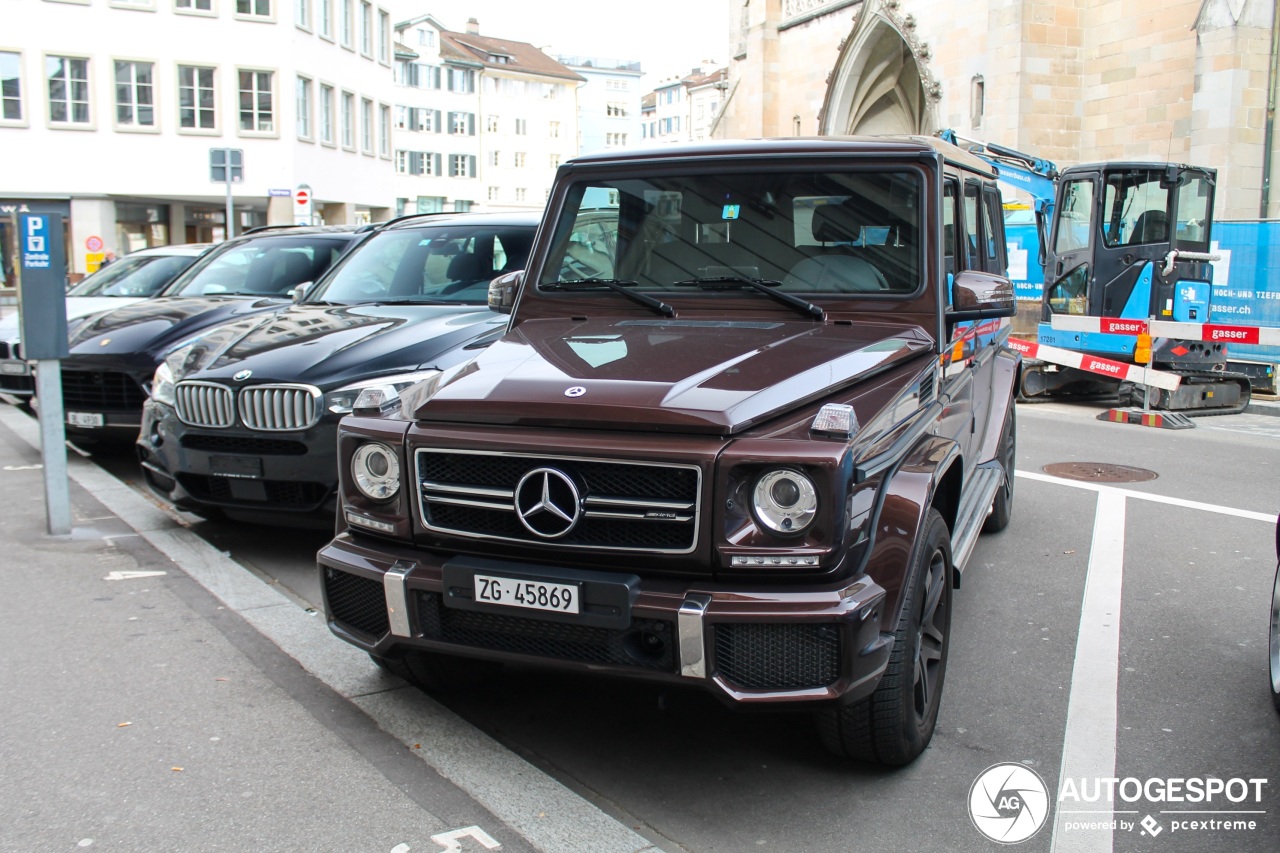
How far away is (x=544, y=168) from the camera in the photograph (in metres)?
97.4

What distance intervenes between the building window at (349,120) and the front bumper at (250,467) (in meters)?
43.3

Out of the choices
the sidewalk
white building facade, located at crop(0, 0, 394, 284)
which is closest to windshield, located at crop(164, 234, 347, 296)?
the sidewalk

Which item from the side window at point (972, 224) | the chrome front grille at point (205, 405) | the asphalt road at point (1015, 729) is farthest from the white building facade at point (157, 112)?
the asphalt road at point (1015, 729)

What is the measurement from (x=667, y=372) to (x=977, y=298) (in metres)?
1.36

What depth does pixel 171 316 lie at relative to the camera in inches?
360

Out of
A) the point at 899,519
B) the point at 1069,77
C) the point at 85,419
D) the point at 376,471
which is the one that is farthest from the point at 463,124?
the point at 899,519

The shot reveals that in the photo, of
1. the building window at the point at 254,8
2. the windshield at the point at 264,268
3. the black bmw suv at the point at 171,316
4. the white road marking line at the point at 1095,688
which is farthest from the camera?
the building window at the point at 254,8

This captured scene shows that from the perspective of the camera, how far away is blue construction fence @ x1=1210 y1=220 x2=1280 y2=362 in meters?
16.0

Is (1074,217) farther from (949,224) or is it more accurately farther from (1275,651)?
(1275,651)

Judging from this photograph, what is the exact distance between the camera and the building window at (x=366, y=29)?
49.1 meters

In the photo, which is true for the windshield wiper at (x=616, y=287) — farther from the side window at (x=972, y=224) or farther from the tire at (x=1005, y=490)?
Answer: the tire at (x=1005, y=490)

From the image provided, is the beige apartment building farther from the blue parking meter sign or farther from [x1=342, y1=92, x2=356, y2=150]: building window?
the blue parking meter sign

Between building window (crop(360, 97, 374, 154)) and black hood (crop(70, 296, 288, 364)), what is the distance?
135 ft

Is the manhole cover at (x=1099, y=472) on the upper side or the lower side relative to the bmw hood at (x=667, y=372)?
lower
